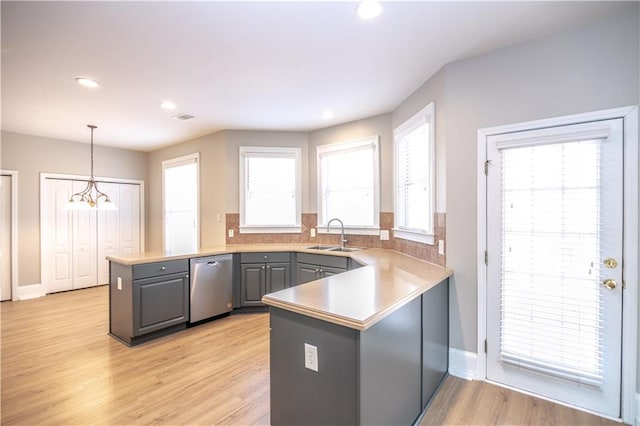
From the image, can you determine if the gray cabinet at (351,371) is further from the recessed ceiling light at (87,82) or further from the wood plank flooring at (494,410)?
the recessed ceiling light at (87,82)

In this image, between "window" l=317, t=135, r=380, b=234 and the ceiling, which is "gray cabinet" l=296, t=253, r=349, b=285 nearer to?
"window" l=317, t=135, r=380, b=234

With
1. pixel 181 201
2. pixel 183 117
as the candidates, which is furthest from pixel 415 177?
pixel 181 201

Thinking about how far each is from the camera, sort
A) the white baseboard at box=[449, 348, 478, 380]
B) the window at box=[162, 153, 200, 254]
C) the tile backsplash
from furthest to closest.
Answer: the window at box=[162, 153, 200, 254], the tile backsplash, the white baseboard at box=[449, 348, 478, 380]

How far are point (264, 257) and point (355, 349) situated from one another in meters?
2.77

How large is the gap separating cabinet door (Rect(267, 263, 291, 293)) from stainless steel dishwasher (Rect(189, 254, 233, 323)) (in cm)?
49

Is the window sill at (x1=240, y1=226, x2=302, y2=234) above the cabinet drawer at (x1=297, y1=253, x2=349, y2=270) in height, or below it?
above

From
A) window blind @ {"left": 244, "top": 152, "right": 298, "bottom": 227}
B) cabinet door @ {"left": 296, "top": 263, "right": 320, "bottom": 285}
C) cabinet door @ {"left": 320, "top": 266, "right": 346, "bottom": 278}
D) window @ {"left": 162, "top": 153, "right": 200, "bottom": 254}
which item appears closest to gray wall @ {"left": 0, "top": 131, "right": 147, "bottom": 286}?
window @ {"left": 162, "top": 153, "right": 200, "bottom": 254}

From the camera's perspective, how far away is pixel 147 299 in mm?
3145

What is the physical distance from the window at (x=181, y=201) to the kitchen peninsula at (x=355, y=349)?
3746 mm

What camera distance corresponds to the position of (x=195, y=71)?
2676mm

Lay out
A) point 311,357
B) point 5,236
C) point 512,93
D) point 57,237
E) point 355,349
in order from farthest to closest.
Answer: point 57,237, point 5,236, point 512,93, point 311,357, point 355,349

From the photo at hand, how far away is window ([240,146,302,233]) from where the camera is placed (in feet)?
15.0

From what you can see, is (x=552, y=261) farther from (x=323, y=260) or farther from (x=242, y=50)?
(x=242, y=50)

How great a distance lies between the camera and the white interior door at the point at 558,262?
6.36ft
